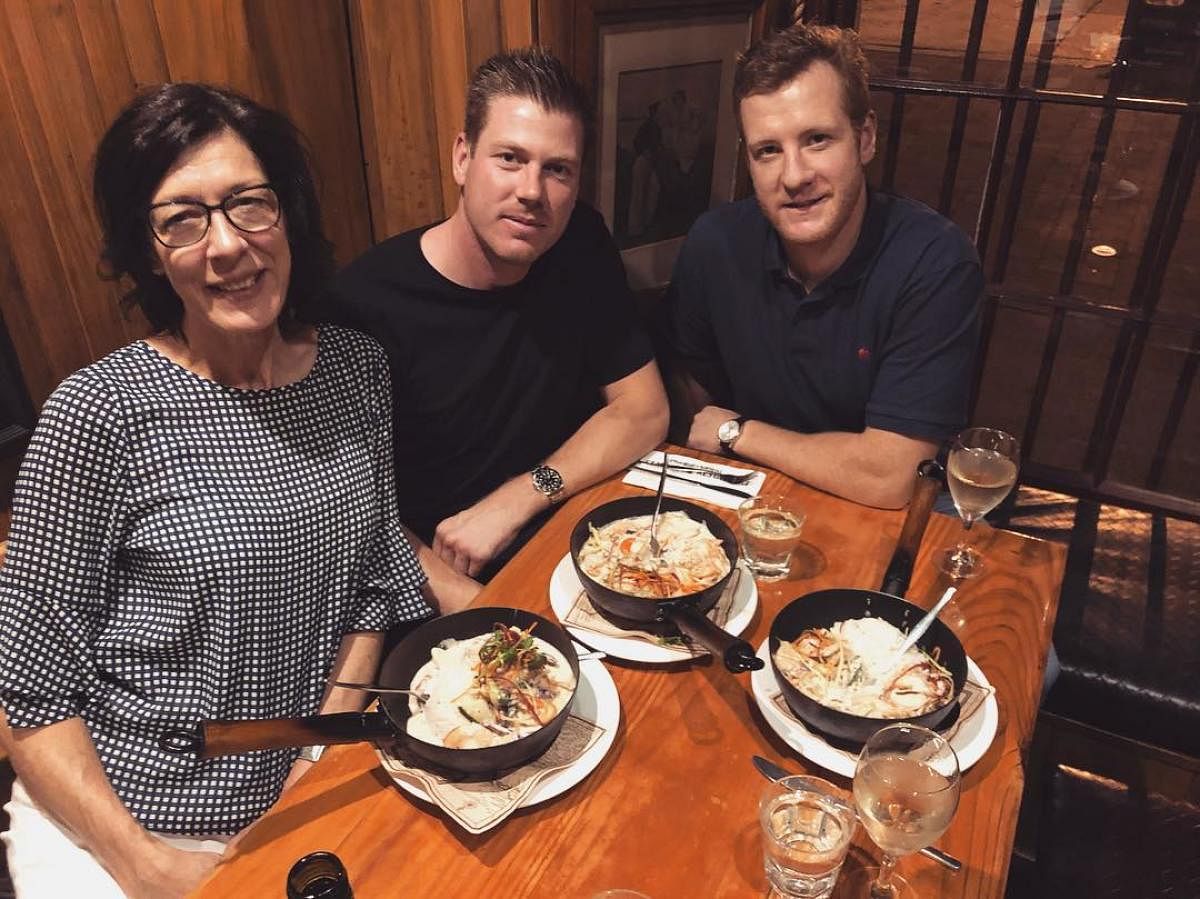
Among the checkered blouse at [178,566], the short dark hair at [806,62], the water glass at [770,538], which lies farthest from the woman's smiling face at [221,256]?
the short dark hair at [806,62]

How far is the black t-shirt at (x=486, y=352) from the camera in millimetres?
1807

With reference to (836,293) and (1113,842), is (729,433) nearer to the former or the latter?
(836,293)

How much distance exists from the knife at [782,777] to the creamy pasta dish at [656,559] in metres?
0.26

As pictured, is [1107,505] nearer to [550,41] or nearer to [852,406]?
[852,406]

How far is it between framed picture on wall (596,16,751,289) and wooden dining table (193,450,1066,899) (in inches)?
62.5

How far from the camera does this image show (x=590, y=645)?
129cm

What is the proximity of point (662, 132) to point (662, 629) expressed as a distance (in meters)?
1.69

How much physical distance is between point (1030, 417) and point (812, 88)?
55.3 inches

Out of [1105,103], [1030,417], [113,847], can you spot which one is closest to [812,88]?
[1105,103]

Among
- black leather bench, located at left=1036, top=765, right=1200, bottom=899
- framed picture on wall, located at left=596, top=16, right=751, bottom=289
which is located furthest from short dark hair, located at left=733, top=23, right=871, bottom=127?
black leather bench, located at left=1036, top=765, right=1200, bottom=899

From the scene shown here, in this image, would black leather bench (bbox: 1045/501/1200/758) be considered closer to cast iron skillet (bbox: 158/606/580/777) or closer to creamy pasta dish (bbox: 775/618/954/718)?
creamy pasta dish (bbox: 775/618/954/718)

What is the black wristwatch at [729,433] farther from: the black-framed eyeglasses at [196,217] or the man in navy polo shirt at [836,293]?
the black-framed eyeglasses at [196,217]

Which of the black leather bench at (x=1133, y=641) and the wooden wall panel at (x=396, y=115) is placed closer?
the black leather bench at (x=1133, y=641)

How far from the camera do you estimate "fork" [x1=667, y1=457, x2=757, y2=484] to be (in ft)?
5.69
